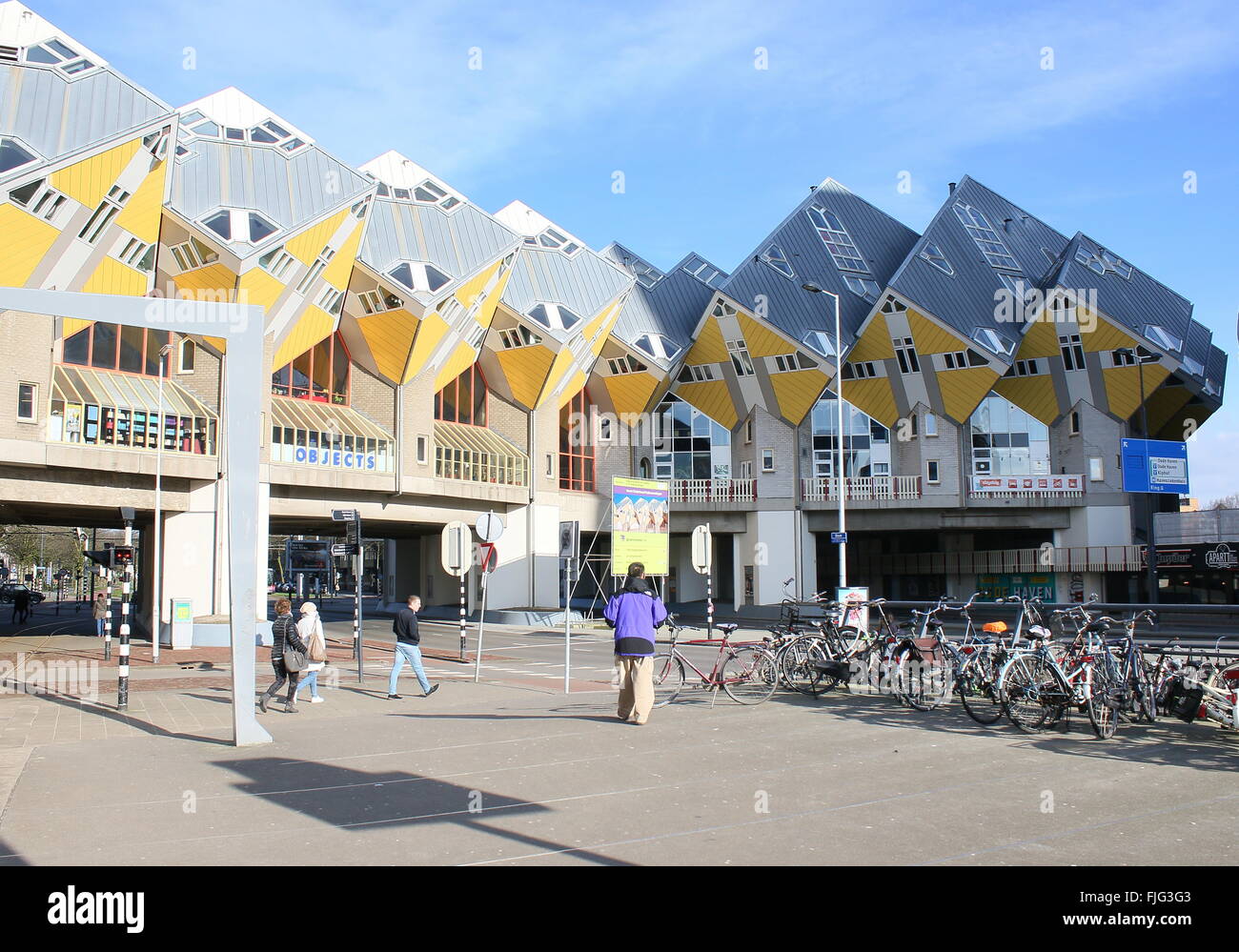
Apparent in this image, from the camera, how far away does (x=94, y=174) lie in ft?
80.0

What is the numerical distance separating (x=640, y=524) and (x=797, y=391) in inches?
585

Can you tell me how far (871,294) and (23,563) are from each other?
6135 cm

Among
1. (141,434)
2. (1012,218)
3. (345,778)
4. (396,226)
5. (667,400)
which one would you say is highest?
(1012,218)

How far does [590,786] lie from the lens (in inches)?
323

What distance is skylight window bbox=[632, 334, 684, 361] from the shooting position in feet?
139

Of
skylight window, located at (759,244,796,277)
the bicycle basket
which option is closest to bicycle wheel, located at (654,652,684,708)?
the bicycle basket

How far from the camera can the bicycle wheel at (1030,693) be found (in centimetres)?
1030

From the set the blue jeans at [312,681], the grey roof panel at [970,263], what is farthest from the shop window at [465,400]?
the blue jeans at [312,681]

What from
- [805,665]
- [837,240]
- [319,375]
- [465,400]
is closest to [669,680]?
[805,665]

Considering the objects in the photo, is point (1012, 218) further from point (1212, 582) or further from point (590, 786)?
point (590, 786)

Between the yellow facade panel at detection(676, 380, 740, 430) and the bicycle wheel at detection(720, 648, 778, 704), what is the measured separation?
3044 centimetres

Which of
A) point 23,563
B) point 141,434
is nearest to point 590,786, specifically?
point 141,434

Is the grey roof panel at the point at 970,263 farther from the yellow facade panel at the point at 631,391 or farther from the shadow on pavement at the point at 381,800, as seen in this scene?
the shadow on pavement at the point at 381,800

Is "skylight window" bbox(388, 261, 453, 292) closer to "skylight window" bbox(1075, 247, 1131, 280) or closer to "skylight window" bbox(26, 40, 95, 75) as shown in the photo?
"skylight window" bbox(26, 40, 95, 75)
